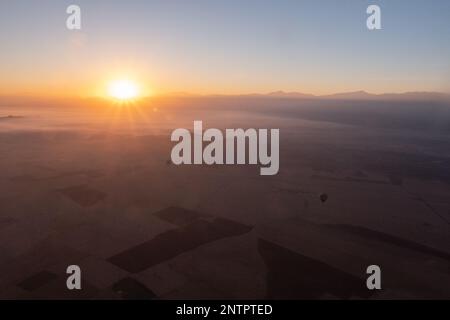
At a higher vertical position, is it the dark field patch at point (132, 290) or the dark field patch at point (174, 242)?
the dark field patch at point (174, 242)

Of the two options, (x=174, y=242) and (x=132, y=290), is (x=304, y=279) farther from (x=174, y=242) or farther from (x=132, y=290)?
(x=132, y=290)

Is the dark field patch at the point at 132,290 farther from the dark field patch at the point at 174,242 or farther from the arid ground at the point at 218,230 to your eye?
the dark field patch at the point at 174,242

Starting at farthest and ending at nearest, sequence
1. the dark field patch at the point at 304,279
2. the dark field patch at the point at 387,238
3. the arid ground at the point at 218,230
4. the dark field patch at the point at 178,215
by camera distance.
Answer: the dark field patch at the point at 178,215 < the dark field patch at the point at 387,238 < the arid ground at the point at 218,230 < the dark field patch at the point at 304,279

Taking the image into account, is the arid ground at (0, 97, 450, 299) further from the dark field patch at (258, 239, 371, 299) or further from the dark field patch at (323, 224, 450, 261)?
the dark field patch at (323, 224, 450, 261)

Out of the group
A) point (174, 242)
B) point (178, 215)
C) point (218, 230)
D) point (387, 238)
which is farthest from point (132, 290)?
point (387, 238)

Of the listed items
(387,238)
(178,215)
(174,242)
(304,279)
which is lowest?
(304,279)

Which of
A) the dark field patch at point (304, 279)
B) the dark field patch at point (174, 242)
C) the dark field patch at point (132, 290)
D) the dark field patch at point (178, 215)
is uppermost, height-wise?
the dark field patch at point (178, 215)

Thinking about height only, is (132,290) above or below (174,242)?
below

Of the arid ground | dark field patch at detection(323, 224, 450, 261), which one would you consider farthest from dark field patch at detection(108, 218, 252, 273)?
dark field patch at detection(323, 224, 450, 261)

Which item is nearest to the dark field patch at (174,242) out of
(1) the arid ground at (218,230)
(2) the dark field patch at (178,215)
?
(1) the arid ground at (218,230)

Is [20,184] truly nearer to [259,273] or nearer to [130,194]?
[130,194]

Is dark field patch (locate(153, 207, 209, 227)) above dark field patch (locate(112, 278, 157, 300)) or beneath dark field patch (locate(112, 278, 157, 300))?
above
